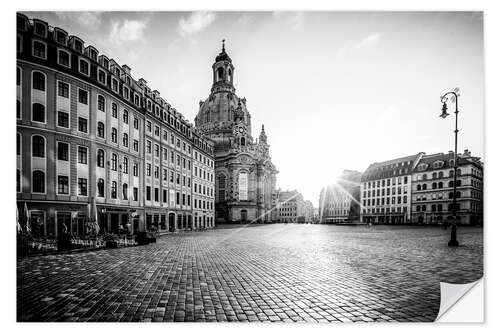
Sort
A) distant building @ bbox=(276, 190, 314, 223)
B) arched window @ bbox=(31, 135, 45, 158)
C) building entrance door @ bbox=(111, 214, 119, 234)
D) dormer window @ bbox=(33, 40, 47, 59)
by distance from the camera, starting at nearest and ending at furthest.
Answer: arched window @ bbox=(31, 135, 45, 158), dormer window @ bbox=(33, 40, 47, 59), building entrance door @ bbox=(111, 214, 119, 234), distant building @ bbox=(276, 190, 314, 223)

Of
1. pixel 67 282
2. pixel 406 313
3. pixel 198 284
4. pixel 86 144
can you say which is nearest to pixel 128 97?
pixel 86 144

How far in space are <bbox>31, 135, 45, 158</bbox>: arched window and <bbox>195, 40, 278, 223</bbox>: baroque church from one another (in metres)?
55.1

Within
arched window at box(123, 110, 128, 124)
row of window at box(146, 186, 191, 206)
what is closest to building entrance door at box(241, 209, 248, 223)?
row of window at box(146, 186, 191, 206)

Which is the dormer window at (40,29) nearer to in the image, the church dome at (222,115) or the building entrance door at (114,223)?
the building entrance door at (114,223)

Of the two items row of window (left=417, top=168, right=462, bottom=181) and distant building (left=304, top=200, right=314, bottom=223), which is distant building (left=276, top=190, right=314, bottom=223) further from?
row of window (left=417, top=168, right=462, bottom=181)

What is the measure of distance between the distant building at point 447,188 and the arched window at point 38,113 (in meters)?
10.8

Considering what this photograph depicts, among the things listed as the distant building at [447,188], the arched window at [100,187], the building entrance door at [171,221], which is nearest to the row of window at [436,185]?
the distant building at [447,188]

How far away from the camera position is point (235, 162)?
67.6 meters

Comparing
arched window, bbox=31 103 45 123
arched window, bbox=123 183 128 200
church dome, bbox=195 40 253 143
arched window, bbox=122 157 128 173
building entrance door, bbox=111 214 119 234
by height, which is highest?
church dome, bbox=195 40 253 143

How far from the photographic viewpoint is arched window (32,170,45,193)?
6422 mm

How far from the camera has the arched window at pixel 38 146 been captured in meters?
6.34

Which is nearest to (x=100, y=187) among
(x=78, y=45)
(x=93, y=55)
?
(x=93, y=55)

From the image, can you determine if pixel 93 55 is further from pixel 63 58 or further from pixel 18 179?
pixel 18 179
